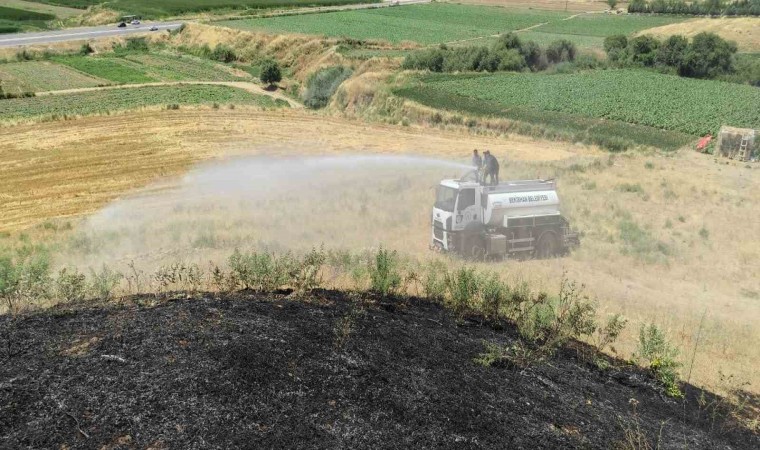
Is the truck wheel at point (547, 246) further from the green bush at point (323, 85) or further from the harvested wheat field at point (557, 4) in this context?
the harvested wheat field at point (557, 4)

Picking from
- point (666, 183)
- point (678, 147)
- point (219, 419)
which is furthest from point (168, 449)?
point (678, 147)

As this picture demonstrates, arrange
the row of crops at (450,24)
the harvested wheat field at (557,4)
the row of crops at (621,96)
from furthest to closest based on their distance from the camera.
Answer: the harvested wheat field at (557,4) → the row of crops at (450,24) → the row of crops at (621,96)

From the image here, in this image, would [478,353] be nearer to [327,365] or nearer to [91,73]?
[327,365]

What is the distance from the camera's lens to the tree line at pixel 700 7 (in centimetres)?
10468

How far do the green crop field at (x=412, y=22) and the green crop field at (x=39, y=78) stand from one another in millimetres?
26174

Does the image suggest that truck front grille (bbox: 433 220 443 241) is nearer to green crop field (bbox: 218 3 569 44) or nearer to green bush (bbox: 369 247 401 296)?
green bush (bbox: 369 247 401 296)

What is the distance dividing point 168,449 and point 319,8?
117 metres

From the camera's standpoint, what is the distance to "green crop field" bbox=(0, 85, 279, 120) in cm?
4653

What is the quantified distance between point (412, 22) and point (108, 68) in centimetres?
5022

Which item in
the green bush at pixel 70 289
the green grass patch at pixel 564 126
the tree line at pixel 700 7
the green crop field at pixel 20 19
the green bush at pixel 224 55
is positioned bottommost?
the green grass patch at pixel 564 126

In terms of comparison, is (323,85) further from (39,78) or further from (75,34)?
(75,34)

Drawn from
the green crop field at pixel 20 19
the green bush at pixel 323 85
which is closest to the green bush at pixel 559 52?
the green bush at pixel 323 85

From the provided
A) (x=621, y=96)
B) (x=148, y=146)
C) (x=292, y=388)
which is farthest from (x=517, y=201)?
(x=621, y=96)

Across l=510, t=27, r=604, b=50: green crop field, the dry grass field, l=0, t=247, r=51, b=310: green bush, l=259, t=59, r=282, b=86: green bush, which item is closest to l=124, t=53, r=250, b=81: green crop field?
l=259, t=59, r=282, b=86: green bush
